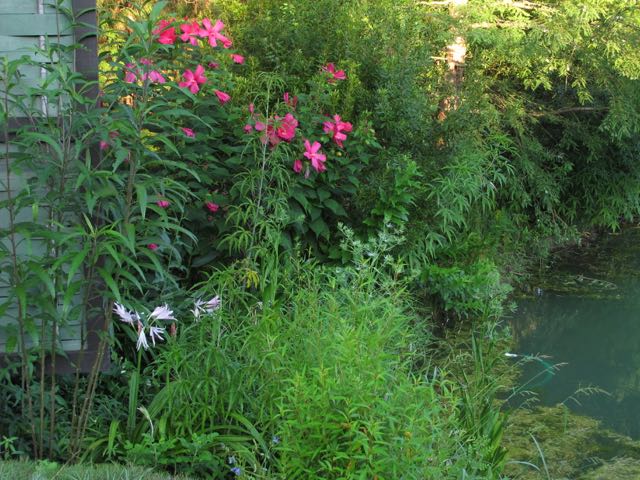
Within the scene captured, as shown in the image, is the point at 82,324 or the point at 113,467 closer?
the point at 113,467

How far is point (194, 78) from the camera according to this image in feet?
16.7

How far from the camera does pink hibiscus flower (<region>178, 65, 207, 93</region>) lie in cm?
504

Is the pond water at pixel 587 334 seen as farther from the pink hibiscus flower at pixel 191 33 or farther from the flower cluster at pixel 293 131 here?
the pink hibiscus flower at pixel 191 33

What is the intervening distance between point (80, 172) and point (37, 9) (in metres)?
0.86

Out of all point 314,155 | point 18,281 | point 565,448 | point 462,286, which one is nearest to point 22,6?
point 18,281

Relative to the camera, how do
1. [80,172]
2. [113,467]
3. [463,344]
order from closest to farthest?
[113,467], [80,172], [463,344]

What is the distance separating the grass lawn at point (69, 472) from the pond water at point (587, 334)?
2701mm

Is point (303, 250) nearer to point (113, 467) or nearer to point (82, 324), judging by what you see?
point (82, 324)

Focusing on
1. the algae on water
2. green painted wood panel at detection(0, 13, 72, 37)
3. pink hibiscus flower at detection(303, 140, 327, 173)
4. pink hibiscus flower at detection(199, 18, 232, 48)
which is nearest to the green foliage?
the algae on water

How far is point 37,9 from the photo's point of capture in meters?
4.03

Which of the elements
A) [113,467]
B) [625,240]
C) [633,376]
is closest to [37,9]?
[113,467]

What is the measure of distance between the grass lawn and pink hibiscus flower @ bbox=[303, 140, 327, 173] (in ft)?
7.92

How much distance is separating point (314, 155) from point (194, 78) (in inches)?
31.6

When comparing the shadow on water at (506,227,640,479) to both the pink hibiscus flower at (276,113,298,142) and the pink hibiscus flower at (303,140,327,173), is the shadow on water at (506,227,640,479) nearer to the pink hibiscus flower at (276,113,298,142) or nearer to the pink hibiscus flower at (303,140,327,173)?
the pink hibiscus flower at (303,140,327,173)
